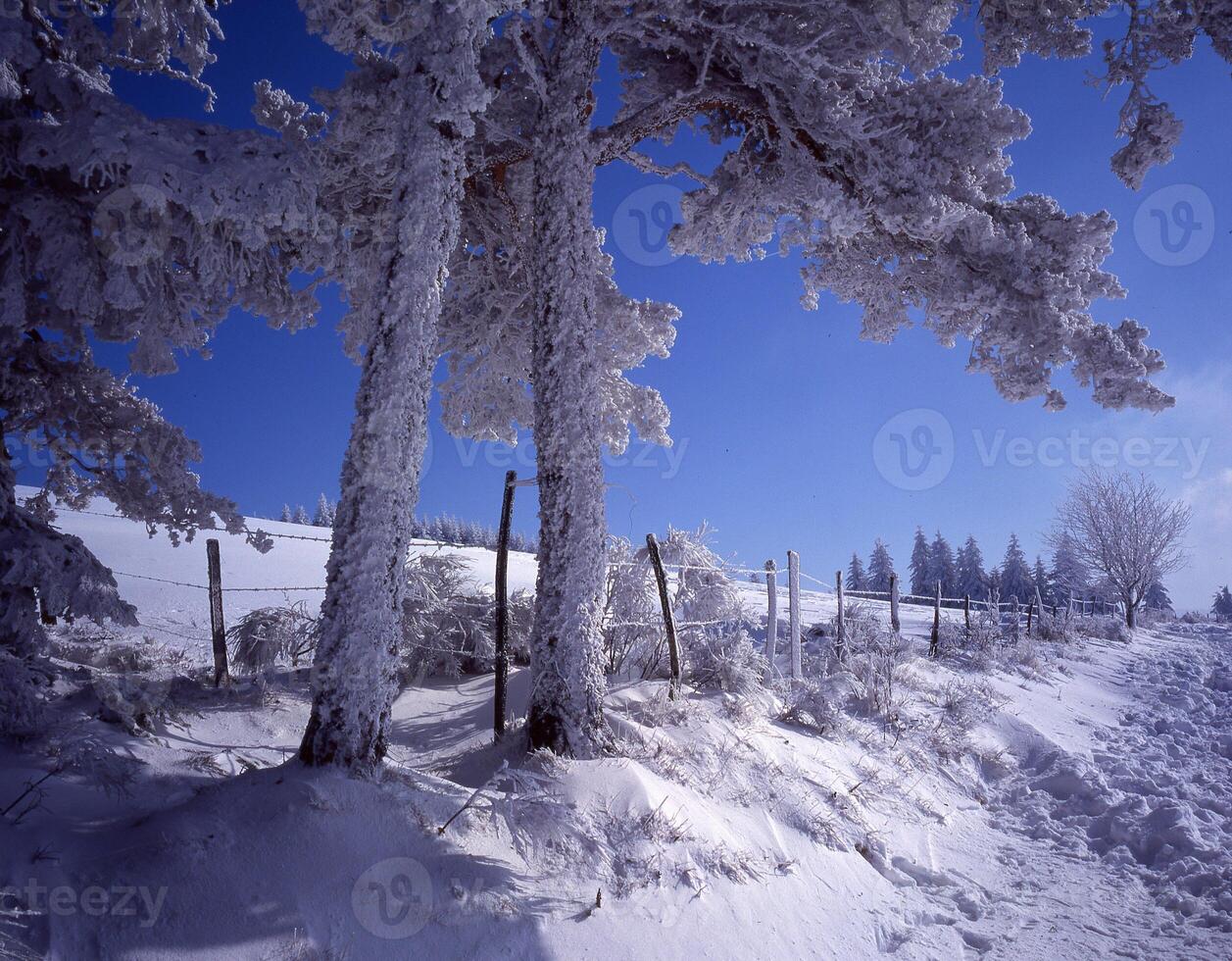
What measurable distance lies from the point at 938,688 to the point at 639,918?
8.01 meters

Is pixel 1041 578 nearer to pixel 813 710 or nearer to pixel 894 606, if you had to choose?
pixel 894 606

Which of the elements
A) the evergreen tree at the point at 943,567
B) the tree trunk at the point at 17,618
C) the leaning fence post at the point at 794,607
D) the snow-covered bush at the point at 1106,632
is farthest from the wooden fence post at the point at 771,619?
the evergreen tree at the point at 943,567

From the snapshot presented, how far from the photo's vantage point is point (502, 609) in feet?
19.6

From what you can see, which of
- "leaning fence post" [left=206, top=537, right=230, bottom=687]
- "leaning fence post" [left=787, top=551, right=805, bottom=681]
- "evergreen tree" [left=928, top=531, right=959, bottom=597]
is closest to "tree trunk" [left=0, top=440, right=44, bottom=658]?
"leaning fence post" [left=206, top=537, right=230, bottom=687]

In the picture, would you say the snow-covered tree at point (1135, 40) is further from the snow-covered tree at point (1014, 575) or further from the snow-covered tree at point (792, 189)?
the snow-covered tree at point (1014, 575)

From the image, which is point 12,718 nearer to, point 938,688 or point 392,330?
point 392,330

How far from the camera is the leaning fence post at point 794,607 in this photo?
355 inches

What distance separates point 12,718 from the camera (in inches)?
147

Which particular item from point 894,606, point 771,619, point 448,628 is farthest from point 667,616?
point 894,606

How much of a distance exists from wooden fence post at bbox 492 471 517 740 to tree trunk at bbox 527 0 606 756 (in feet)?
2.51

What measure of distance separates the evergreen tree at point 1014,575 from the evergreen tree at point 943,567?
3.94 m

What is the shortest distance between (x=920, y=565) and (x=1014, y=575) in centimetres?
704

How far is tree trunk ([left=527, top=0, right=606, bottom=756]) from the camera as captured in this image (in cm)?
494

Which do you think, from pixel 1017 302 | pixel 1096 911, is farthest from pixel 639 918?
pixel 1017 302
